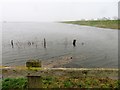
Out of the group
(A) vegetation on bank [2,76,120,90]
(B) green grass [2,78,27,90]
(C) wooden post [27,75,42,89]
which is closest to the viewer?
(C) wooden post [27,75,42,89]

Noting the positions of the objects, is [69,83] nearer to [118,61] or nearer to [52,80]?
[52,80]

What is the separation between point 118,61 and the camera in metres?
24.1

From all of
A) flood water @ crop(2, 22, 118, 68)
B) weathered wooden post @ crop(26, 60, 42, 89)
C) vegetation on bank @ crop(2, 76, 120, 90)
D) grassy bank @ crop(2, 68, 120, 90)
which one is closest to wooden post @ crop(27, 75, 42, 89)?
weathered wooden post @ crop(26, 60, 42, 89)

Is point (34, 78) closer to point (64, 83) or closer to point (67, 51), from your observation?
point (64, 83)

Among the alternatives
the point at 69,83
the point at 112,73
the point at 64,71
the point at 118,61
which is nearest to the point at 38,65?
the point at 64,71

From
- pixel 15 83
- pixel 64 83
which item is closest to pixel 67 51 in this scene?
pixel 64 83

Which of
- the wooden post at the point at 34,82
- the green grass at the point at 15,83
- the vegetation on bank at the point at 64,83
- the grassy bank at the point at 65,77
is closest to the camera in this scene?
the wooden post at the point at 34,82

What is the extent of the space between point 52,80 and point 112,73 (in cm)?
353

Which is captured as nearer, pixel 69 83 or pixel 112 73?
pixel 112 73

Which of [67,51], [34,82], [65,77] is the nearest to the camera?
[34,82]

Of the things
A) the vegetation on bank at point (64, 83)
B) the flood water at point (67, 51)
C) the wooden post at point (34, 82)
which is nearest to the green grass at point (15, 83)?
the vegetation on bank at point (64, 83)

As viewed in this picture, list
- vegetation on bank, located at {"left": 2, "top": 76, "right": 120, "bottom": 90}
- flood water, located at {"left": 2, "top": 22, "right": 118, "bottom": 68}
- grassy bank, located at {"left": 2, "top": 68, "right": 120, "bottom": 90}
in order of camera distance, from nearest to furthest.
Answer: grassy bank, located at {"left": 2, "top": 68, "right": 120, "bottom": 90} < vegetation on bank, located at {"left": 2, "top": 76, "right": 120, "bottom": 90} < flood water, located at {"left": 2, "top": 22, "right": 118, "bottom": 68}

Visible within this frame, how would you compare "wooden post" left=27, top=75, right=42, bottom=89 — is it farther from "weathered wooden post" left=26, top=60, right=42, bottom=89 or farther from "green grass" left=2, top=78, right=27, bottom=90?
"green grass" left=2, top=78, right=27, bottom=90

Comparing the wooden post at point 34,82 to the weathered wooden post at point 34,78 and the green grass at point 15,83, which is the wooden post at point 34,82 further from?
the green grass at point 15,83
